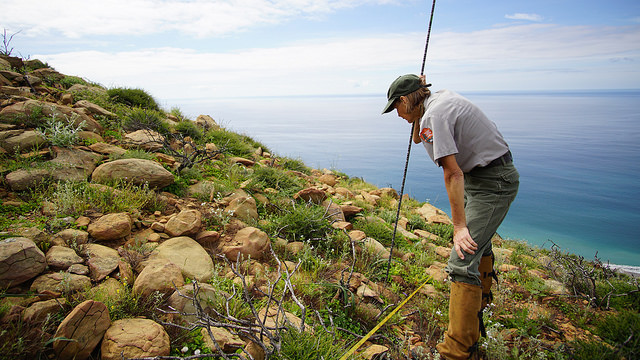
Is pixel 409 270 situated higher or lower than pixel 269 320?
lower

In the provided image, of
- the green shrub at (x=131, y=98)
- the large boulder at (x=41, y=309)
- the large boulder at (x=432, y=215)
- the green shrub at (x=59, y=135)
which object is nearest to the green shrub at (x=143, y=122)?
the green shrub at (x=131, y=98)

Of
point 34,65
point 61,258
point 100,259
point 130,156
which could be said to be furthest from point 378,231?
point 34,65

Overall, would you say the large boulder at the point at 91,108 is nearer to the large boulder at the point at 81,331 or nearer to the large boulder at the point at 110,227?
the large boulder at the point at 110,227

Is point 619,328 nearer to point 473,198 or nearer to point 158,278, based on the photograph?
point 473,198

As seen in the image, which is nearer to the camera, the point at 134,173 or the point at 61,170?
the point at 61,170

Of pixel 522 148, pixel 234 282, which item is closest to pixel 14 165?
pixel 234 282

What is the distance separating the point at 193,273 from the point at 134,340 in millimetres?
1025

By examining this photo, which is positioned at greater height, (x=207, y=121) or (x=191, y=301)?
(x=207, y=121)

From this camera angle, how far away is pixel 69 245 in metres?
3.01

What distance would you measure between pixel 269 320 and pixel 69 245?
2206 millimetres

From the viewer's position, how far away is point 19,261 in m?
2.48

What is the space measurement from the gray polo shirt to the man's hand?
0.60m

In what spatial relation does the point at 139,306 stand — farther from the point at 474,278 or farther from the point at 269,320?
the point at 474,278

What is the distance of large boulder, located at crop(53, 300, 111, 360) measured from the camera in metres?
2.08
